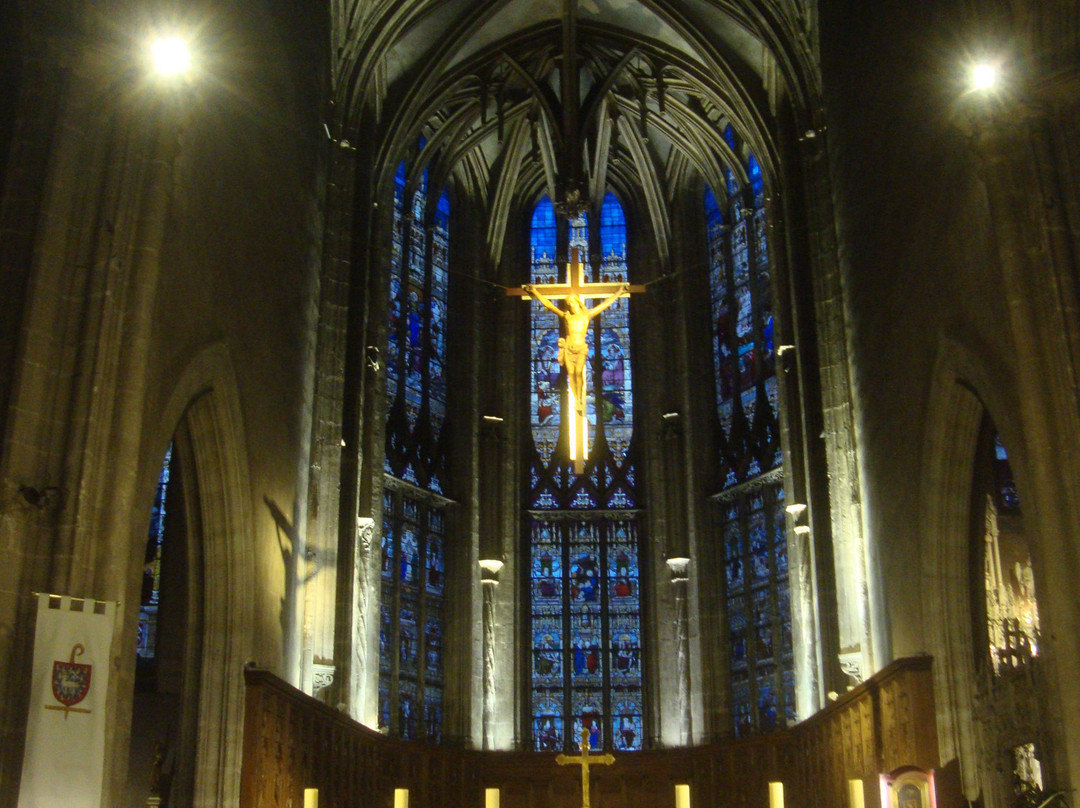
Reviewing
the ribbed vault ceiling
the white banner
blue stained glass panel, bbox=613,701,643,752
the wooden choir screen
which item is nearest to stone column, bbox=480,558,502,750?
the wooden choir screen

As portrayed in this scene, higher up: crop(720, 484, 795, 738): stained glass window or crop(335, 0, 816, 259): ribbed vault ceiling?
crop(335, 0, 816, 259): ribbed vault ceiling

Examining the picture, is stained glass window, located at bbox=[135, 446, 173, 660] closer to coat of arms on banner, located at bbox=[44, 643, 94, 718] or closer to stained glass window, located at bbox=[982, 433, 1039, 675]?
coat of arms on banner, located at bbox=[44, 643, 94, 718]

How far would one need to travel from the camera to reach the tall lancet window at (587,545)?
25203 millimetres

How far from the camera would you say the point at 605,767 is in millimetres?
23219

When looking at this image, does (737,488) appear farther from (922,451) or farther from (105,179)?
(105,179)

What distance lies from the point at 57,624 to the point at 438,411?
1647cm

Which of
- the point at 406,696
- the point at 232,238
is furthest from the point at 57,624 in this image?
the point at 406,696

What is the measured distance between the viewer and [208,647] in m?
14.8

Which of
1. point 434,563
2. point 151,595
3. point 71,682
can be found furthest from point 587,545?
point 71,682

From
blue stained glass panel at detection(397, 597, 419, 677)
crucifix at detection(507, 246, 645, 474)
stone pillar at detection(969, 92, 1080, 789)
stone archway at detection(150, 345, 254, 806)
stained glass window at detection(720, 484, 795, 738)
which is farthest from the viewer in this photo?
blue stained glass panel at detection(397, 597, 419, 677)

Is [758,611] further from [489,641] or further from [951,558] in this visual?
[951,558]

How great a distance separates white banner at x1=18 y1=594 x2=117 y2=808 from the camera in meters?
9.65

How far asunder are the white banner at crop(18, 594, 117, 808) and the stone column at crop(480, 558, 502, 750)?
14.9 meters

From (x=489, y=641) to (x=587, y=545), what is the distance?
111 inches
